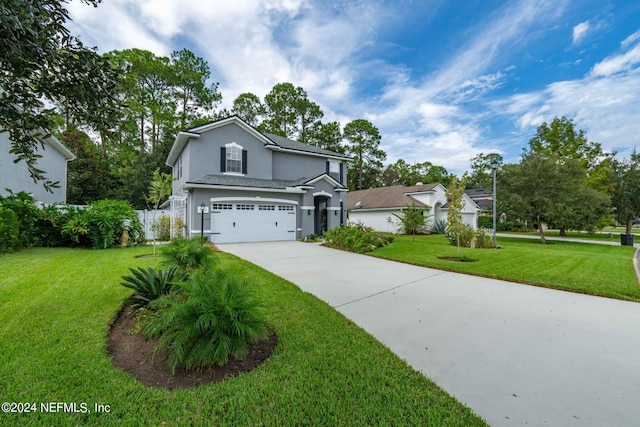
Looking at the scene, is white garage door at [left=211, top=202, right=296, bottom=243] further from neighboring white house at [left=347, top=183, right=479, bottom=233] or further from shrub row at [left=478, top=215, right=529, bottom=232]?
shrub row at [left=478, top=215, right=529, bottom=232]

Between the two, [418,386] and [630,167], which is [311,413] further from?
[630,167]

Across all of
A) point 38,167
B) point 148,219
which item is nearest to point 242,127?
point 148,219

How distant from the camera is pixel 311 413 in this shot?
1.99 m

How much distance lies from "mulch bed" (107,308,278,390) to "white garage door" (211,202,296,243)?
10592 millimetres

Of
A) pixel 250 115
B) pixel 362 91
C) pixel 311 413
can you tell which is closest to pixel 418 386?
pixel 311 413

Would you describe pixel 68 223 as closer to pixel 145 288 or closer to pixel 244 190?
pixel 244 190

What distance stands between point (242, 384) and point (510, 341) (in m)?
3.21

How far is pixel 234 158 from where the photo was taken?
15250 millimetres

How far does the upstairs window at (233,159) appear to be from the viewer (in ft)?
49.0

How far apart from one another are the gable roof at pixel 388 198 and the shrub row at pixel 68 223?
61.2 ft

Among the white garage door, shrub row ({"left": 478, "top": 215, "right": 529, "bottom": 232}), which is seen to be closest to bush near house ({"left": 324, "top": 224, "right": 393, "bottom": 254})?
the white garage door

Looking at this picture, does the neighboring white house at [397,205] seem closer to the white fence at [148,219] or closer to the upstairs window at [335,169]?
the upstairs window at [335,169]

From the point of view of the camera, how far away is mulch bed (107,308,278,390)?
2414 millimetres

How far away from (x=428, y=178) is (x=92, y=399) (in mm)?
49948
